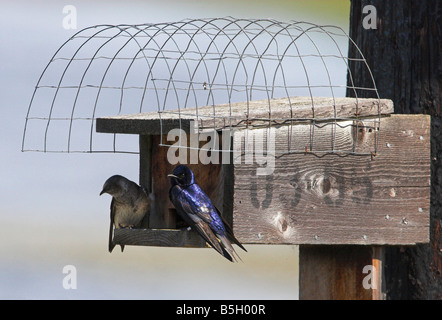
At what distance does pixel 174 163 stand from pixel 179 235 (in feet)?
1.55

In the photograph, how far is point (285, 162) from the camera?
15.7 feet

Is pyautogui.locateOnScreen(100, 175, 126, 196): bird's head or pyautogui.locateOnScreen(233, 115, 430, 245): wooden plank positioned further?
pyautogui.locateOnScreen(100, 175, 126, 196): bird's head

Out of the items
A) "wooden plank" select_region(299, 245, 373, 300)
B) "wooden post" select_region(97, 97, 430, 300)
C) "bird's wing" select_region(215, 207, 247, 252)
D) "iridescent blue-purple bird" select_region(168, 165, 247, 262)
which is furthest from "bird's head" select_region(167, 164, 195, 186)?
"wooden plank" select_region(299, 245, 373, 300)

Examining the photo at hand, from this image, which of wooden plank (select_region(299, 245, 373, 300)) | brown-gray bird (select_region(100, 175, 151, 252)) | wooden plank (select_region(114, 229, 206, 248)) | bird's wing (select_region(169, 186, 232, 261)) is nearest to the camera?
bird's wing (select_region(169, 186, 232, 261))

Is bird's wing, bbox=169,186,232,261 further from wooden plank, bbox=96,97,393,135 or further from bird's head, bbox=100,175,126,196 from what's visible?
bird's head, bbox=100,175,126,196

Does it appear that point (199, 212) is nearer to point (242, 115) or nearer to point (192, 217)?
point (192, 217)

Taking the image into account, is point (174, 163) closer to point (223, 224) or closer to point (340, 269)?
point (223, 224)

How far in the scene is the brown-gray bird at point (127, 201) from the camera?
5105mm

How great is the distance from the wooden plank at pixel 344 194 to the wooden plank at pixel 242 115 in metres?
0.08

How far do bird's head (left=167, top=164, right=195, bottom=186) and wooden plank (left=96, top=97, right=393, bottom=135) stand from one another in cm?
21

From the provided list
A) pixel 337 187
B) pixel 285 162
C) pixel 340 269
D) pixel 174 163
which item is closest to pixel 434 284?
pixel 340 269

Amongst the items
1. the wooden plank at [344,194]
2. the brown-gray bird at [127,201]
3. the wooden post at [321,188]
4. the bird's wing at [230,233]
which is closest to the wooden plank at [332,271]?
the wooden post at [321,188]

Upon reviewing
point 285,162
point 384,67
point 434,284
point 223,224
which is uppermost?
point 384,67

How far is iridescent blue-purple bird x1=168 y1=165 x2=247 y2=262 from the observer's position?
464 cm
